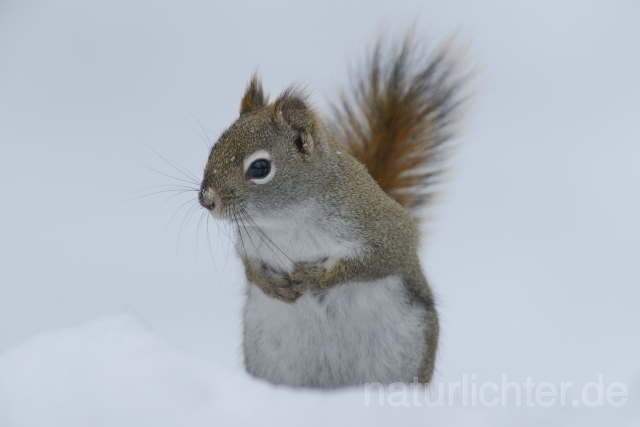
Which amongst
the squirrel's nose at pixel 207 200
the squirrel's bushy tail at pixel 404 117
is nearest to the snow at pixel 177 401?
the squirrel's nose at pixel 207 200

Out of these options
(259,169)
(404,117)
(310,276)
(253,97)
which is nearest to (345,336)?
(310,276)

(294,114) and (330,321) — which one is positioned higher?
(294,114)

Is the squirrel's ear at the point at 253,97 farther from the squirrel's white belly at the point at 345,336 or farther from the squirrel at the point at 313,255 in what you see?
the squirrel's white belly at the point at 345,336

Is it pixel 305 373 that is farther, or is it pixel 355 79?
pixel 355 79

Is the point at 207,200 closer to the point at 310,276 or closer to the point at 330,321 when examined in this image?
the point at 310,276

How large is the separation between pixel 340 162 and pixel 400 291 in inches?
11.2

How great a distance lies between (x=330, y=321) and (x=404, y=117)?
0.64 metres

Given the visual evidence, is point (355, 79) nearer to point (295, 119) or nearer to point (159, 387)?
point (295, 119)

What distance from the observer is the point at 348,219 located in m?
1.35

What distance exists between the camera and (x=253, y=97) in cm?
151

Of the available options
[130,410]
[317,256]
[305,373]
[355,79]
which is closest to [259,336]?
[305,373]

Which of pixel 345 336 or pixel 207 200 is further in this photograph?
pixel 345 336

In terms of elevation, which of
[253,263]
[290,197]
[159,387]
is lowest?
[159,387]

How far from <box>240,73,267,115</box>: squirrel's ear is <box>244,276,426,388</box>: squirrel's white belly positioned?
A: 0.38 metres
